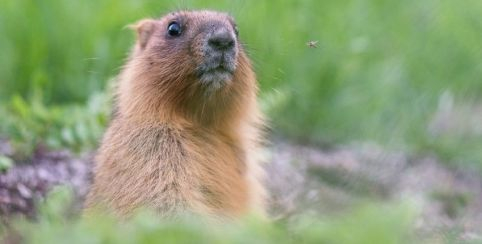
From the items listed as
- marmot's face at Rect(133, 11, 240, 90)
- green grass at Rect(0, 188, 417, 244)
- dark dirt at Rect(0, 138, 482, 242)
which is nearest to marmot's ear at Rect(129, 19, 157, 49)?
marmot's face at Rect(133, 11, 240, 90)

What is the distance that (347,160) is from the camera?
7473mm

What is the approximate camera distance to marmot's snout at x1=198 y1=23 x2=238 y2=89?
5.12 m

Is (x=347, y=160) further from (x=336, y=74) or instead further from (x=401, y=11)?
(x=401, y=11)

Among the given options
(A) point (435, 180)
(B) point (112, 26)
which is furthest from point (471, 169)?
(B) point (112, 26)

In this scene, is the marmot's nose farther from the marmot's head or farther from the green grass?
the green grass

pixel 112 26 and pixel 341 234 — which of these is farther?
pixel 112 26

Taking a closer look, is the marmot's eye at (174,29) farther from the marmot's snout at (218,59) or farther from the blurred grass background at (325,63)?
the blurred grass background at (325,63)

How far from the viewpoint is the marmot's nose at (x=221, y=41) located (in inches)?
203

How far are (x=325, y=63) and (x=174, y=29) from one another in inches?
119

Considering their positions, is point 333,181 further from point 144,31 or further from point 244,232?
point 244,232

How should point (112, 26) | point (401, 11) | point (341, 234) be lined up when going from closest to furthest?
1. point (341, 234)
2. point (112, 26)
3. point (401, 11)

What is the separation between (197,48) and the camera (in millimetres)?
5227

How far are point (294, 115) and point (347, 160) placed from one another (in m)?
0.88

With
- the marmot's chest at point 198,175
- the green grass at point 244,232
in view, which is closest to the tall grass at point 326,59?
the marmot's chest at point 198,175
